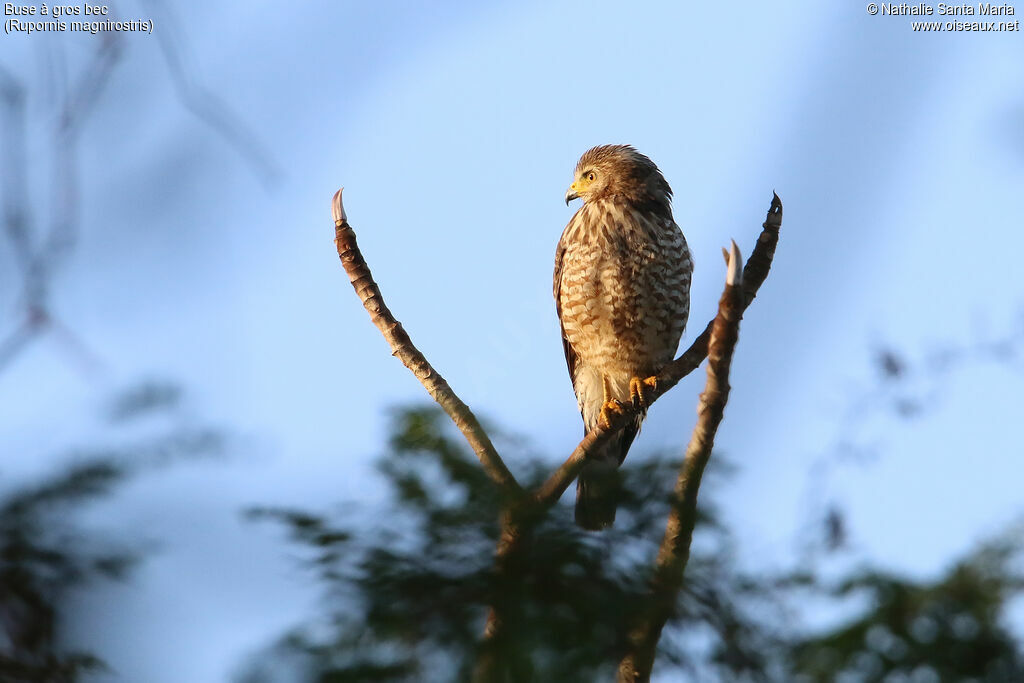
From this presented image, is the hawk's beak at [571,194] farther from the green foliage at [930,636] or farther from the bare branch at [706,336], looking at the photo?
the green foliage at [930,636]

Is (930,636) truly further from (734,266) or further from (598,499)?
(734,266)

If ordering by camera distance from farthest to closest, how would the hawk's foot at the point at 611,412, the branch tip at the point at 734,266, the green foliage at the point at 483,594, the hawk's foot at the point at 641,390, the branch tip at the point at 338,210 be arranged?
1. the hawk's foot at the point at 641,390
2. the hawk's foot at the point at 611,412
3. the branch tip at the point at 338,210
4. the branch tip at the point at 734,266
5. the green foliage at the point at 483,594

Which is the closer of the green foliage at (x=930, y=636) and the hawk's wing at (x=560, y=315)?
the green foliage at (x=930, y=636)

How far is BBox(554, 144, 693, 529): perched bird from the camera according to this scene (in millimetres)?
5883

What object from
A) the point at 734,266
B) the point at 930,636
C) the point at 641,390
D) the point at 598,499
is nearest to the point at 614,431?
the point at 641,390

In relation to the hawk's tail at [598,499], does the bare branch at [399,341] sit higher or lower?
higher

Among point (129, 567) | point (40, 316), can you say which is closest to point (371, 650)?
point (129, 567)

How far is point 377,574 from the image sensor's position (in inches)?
82.0

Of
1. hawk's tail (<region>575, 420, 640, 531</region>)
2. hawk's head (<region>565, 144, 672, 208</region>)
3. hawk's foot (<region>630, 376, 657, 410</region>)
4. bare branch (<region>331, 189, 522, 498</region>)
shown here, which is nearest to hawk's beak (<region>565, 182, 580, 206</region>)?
hawk's head (<region>565, 144, 672, 208</region>)

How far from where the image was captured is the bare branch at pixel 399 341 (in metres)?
4.02

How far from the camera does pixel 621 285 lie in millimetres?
5887

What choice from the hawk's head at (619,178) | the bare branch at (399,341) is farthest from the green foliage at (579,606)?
the hawk's head at (619,178)

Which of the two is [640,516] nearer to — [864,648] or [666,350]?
[864,648]

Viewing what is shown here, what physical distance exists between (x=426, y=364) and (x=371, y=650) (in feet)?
7.75
